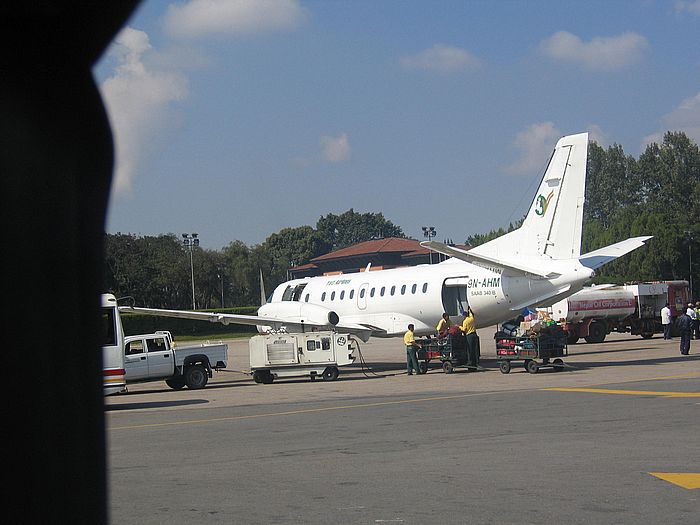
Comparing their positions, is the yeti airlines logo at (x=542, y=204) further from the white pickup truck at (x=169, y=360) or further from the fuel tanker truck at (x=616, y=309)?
the fuel tanker truck at (x=616, y=309)

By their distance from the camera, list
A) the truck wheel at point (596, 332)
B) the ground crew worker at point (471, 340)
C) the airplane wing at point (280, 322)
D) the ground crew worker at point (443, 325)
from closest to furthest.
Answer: the ground crew worker at point (471, 340) < the ground crew worker at point (443, 325) < the airplane wing at point (280, 322) < the truck wheel at point (596, 332)

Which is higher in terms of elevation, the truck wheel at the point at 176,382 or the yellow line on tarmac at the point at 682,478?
the truck wheel at the point at 176,382

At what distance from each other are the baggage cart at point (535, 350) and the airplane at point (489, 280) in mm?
2155

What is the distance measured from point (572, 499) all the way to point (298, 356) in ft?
63.3

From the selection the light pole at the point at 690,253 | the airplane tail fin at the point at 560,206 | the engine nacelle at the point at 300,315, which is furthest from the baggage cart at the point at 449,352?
the light pole at the point at 690,253

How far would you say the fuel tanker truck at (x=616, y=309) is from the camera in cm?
4097

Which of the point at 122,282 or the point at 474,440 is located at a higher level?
the point at 122,282

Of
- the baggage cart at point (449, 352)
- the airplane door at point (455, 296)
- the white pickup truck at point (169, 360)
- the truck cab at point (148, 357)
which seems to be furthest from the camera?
the airplane door at point (455, 296)

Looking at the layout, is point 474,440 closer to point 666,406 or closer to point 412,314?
point 666,406

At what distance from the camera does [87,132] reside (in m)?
6.96

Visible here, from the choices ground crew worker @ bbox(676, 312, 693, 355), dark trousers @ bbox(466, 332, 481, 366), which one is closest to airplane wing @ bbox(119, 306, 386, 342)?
dark trousers @ bbox(466, 332, 481, 366)

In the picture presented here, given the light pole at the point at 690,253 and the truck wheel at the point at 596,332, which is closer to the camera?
the truck wheel at the point at 596,332

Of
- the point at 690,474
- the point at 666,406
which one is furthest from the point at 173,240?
the point at 690,474

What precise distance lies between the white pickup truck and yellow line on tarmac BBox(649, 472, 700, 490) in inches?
723
